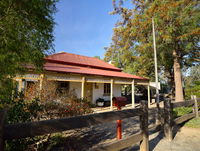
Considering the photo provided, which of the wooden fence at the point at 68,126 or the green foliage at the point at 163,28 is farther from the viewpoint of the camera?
the green foliage at the point at 163,28

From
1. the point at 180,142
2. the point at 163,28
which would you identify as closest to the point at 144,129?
the point at 180,142

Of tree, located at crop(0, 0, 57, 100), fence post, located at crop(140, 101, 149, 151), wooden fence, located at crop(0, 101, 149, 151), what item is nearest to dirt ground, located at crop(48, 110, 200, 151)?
fence post, located at crop(140, 101, 149, 151)

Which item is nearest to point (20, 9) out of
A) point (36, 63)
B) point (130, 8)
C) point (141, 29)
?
point (36, 63)

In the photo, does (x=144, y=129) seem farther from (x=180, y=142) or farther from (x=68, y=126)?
(x=68, y=126)

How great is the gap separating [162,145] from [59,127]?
11.0ft

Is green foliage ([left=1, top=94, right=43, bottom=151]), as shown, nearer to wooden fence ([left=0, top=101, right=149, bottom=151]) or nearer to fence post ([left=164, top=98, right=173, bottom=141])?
wooden fence ([left=0, top=101, right=149, bottom=151])

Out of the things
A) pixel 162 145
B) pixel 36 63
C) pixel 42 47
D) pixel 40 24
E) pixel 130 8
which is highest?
pixel 130 8

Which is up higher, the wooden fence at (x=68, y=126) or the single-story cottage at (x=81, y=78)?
the single-story cottage at (x=81, y=78)

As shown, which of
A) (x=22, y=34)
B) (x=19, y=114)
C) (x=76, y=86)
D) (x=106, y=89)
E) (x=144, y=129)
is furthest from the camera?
(x=106, y=89)

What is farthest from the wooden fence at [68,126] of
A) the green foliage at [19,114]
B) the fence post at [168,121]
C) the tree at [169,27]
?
the tree at [169,27]

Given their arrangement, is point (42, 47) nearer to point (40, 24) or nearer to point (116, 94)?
point (40, 24)

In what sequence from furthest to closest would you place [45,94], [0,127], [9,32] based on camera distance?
[45,94] < [9,32] < [0,127]

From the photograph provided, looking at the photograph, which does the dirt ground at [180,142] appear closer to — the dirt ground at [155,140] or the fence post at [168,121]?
the dirt ground at [155,140]

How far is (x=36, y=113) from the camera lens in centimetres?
315
